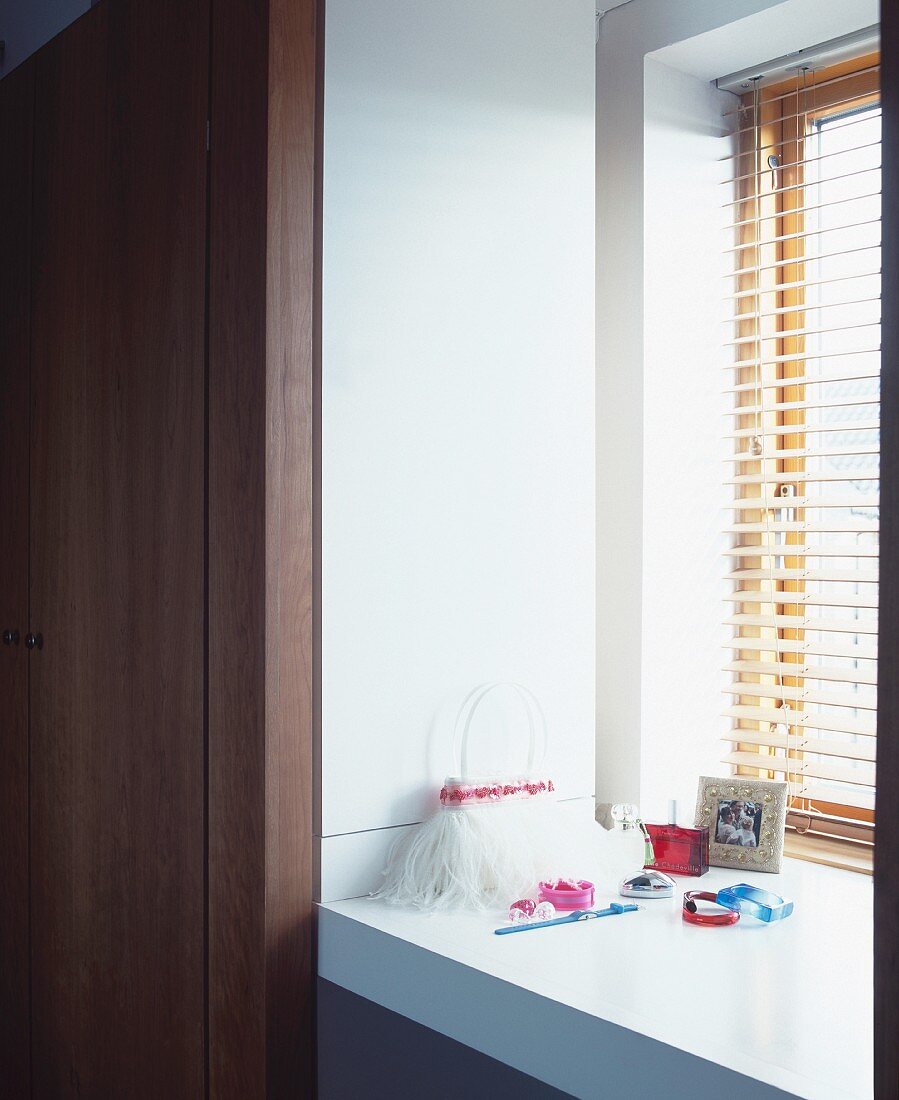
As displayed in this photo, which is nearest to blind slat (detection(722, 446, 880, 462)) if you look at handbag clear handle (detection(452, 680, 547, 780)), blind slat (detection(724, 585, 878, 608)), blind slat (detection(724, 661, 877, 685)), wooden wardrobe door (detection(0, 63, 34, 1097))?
blind slat (detection(724, 585, 878, 608))

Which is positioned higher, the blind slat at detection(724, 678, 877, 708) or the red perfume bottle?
the blind slat at detection(724, 678, 877, 708)

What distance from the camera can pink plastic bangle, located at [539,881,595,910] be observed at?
4.69 ft

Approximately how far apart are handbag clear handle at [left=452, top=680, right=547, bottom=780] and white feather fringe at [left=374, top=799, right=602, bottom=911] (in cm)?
8

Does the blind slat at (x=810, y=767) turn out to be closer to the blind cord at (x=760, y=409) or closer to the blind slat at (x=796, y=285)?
the blind cord at (x=760, y=409)

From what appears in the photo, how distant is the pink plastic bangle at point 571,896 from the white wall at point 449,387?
213 mm

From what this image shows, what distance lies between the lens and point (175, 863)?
1571mm

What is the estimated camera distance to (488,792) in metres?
1.53

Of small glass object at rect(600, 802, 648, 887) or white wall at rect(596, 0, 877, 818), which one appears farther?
white wall at rect(596, 0, 877, 818)

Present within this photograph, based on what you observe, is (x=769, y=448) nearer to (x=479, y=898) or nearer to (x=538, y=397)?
(x=538, y=397)

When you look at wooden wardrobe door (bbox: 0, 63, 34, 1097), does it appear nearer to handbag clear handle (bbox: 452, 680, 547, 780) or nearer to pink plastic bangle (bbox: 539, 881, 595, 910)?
handbag clear handle (bbox: 452, 680, 547, 780)

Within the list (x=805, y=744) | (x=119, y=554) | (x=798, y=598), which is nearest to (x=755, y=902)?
(x=805, y=744)

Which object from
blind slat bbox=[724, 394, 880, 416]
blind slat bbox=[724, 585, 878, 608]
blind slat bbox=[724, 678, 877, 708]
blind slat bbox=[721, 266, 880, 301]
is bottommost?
blind slat bbox=[724, 678, 877, 708]

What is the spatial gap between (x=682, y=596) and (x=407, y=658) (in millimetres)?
580

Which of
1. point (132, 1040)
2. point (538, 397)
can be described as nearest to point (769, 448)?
point (538, 397)
